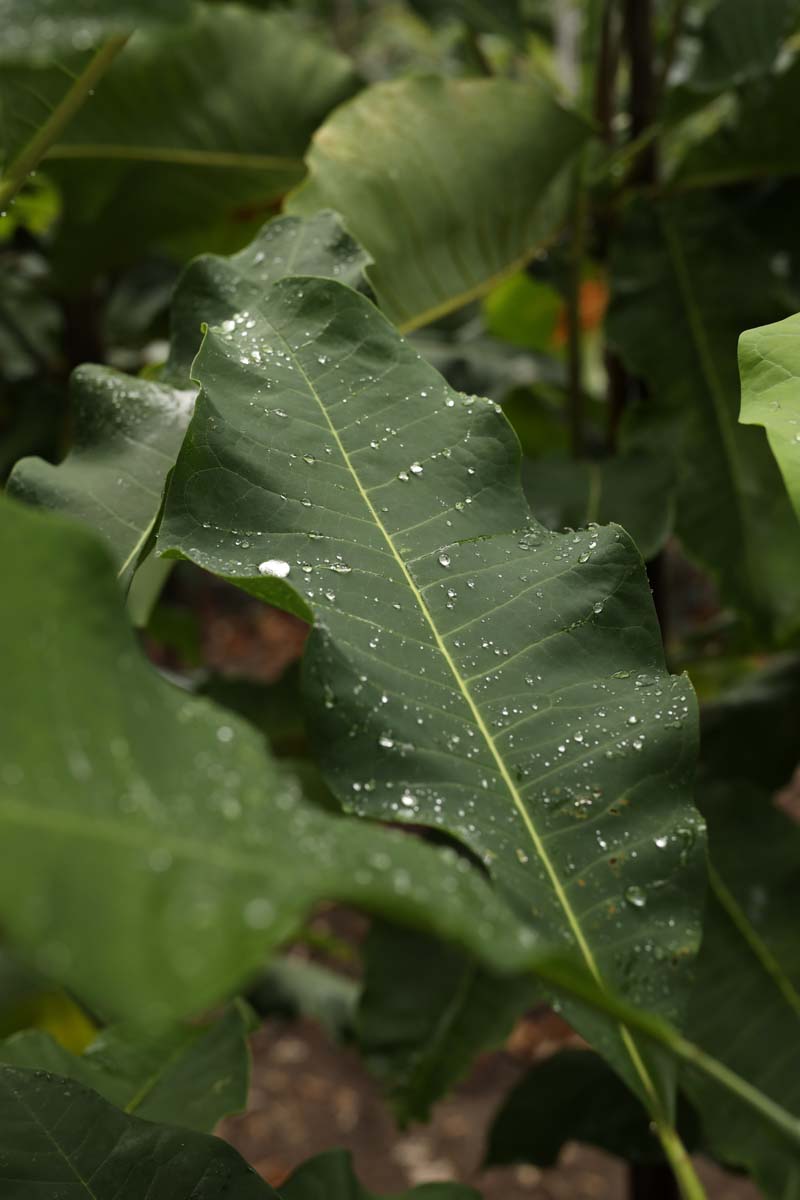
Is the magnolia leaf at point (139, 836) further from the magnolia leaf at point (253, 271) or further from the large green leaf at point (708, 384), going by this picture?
the large green leaf at point (708, 384)

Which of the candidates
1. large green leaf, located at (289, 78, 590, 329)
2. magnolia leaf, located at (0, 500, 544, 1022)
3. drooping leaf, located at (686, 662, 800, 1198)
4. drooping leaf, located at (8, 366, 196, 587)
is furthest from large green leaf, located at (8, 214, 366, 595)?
drooping leaf, located at (686, 662, 800, 1198)

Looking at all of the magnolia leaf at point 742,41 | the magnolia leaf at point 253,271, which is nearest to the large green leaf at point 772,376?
the magnolia leaf at point 253,271

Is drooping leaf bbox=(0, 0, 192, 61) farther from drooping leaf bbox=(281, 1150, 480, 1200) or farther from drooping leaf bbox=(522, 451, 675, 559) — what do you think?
drooping leaf bbox=(522, 451, 675, 559)

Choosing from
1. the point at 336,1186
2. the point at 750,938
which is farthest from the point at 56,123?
the point at 750,938

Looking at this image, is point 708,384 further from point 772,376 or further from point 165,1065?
point 165,1065

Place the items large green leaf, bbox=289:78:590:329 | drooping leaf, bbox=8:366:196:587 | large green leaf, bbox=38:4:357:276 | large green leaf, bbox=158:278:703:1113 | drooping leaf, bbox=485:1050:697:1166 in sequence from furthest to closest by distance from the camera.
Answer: drooping leaf, bbox=485:1050:697:1166 < large green leaf, bbox=38:4:357:276 < large green leaf, bbox=289:78:590:329 < drooping leaf, bbox=8:366:196:587 < large green leaf, bbox=158:278:703:1113

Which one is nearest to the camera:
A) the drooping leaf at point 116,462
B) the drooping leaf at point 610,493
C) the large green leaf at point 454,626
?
the large green leaf at point 454,626

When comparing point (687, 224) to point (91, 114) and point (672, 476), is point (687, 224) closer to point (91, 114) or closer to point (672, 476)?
point (672, 476)
